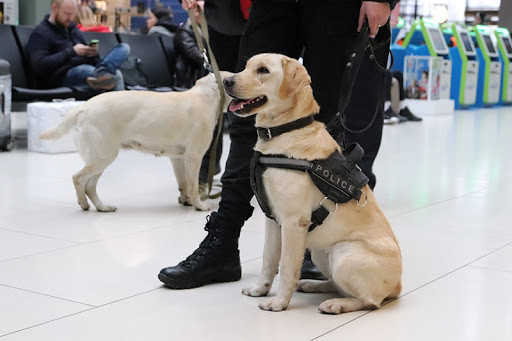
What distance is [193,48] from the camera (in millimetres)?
8172

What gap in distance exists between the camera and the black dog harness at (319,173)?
7.47 ft

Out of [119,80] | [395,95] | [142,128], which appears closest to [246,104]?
[142,128]

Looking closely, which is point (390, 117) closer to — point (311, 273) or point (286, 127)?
point (311, 273)

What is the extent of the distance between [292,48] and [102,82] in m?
4.56

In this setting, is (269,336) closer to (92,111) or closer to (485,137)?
(92,111)

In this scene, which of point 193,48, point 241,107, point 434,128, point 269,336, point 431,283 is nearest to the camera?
point 269,336

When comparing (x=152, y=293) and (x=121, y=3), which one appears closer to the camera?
(x=152, y=293)

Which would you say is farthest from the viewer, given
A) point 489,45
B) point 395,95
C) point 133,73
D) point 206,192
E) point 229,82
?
point 489,45

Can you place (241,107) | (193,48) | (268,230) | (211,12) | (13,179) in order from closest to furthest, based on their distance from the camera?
(241,107) → (268,230) → (211,12) → (13,179) → (193,48)

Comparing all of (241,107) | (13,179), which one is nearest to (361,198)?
(241,107)

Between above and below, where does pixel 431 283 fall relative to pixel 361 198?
below

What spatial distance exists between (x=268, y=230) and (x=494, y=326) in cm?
77

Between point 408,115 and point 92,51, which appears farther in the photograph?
point 408,115

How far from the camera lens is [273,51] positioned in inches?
101
